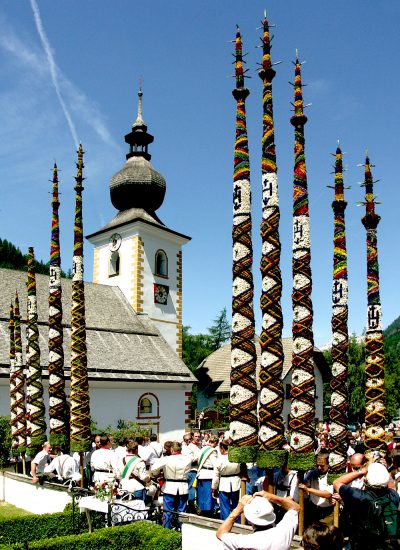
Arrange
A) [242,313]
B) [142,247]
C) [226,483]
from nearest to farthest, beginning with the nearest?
[226,483] → [242,313] → [142,247]

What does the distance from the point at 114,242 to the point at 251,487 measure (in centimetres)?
2747

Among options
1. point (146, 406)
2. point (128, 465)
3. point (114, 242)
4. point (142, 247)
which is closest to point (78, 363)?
point (128, 465)

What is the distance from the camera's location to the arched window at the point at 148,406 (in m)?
30.2

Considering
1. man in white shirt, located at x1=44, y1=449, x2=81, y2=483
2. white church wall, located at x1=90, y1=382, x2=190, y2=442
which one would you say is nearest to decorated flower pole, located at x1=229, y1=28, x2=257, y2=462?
man in white shirt, located at x1=44, y1=449, x2=81, y2=483

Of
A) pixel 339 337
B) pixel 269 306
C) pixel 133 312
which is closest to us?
pixel 269 306

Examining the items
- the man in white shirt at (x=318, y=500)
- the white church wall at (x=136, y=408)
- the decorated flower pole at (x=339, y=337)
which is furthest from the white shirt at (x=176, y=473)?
the white church wall at (x=136, y=408)

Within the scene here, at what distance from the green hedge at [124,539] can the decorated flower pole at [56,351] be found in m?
6.26

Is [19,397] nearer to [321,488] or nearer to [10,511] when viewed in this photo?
[10,511]

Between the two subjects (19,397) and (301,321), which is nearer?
(301,321)

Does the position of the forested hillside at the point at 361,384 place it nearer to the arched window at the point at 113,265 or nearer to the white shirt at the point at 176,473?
the arched window at the point at 113,265

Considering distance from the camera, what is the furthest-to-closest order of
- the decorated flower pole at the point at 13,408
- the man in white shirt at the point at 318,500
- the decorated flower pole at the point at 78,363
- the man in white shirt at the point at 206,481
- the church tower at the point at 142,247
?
the church tower at the point at 142,247
the decorated flower pole at the point at 13,408
the decorated flower pole at the point at 78,363
the man in white shirt at the point at 206,481
the man in white shirt at the point at 318,500

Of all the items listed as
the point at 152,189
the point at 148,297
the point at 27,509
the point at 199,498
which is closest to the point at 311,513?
the point at 199,498

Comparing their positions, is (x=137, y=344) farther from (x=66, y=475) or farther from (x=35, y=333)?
(x=66, y=475)

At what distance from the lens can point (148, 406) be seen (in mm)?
30812
